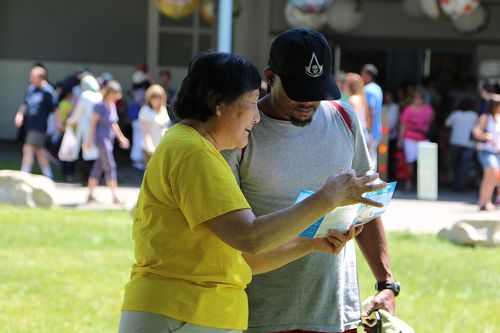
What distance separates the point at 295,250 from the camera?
332cm

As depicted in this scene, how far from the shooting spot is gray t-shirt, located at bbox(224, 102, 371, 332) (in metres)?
3.42

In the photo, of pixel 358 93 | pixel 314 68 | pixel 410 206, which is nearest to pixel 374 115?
pixel 358 93

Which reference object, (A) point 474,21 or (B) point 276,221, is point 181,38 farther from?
(B) point 276,221

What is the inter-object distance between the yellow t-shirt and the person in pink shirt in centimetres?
1433

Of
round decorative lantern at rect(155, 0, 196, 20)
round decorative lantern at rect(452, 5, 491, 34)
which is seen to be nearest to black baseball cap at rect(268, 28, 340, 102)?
round decorative lantern at rect(155, 0, 196, 20)

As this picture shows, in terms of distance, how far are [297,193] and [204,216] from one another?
69 centimetres

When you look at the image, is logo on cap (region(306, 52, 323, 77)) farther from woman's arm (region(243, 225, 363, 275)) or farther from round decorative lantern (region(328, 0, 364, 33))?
round decorative lantern (region(328, 0, 364, 33))

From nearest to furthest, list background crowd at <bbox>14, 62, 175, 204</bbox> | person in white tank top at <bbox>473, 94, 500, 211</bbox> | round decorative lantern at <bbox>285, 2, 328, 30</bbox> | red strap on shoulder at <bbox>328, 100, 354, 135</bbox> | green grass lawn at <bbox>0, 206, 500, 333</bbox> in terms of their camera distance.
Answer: red strap on shoulder at <bbox>328, 100, 354, 135</bbox> < green grass lawn at <bbox>0, 206, 500, 333</bbox> < background crowd at <bbox>14, 62, 175, 204</bbox> < person in white tank top at <bbox>473, 94, 500, 211</bbox> < round decorative lantern at <bbox>285, 2, 328, 30</bbox>

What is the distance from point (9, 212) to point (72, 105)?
16.7 ft

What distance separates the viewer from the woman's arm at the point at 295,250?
3289mm

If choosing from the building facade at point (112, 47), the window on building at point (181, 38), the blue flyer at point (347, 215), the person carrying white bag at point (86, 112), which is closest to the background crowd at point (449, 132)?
the building facade at point (112, 47)

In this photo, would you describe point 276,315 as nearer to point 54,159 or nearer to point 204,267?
point 204,267

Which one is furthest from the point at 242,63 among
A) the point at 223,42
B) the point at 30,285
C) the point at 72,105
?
the point at 72,105

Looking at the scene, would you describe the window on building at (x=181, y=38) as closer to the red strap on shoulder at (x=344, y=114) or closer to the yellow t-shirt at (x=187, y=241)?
the red strap on shoulder at (x=344, y=114)
